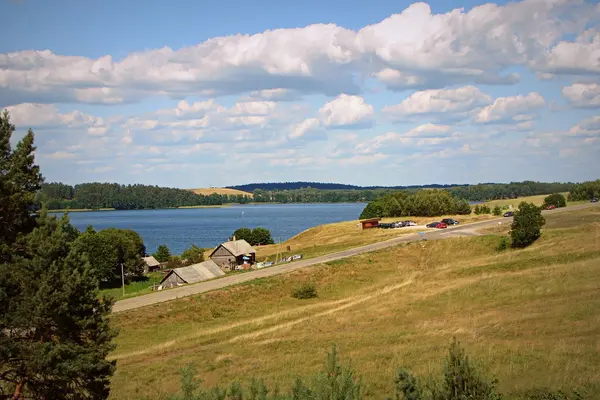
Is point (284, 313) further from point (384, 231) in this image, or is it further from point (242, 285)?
point (384, 231)

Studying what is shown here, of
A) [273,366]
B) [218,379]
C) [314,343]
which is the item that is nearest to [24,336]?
[218,379]

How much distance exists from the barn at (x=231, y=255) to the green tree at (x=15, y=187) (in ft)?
200

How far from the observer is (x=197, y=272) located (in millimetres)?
62688

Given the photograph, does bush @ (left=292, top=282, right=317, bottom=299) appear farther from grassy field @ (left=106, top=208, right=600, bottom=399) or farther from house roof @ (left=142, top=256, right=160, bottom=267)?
house roof @ (left=142, top=256, right=160, bottom=267)

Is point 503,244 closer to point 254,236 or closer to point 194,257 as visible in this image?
point 194,257

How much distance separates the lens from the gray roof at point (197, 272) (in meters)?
61.1

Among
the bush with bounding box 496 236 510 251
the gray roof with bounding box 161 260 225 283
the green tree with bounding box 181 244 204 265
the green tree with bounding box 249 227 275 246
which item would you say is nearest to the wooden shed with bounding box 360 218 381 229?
the green tree with bounding box 249 227 275 246

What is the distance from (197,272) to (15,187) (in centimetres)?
4922

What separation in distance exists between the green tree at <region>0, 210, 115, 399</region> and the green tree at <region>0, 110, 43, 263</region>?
→ 555mm

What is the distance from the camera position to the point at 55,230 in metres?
14.4

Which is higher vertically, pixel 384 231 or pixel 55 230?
pixel 55 230

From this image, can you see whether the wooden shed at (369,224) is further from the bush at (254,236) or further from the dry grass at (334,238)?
the bush at (254,236)

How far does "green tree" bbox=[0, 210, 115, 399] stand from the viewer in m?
13.1

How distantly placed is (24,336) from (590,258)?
40.7m
